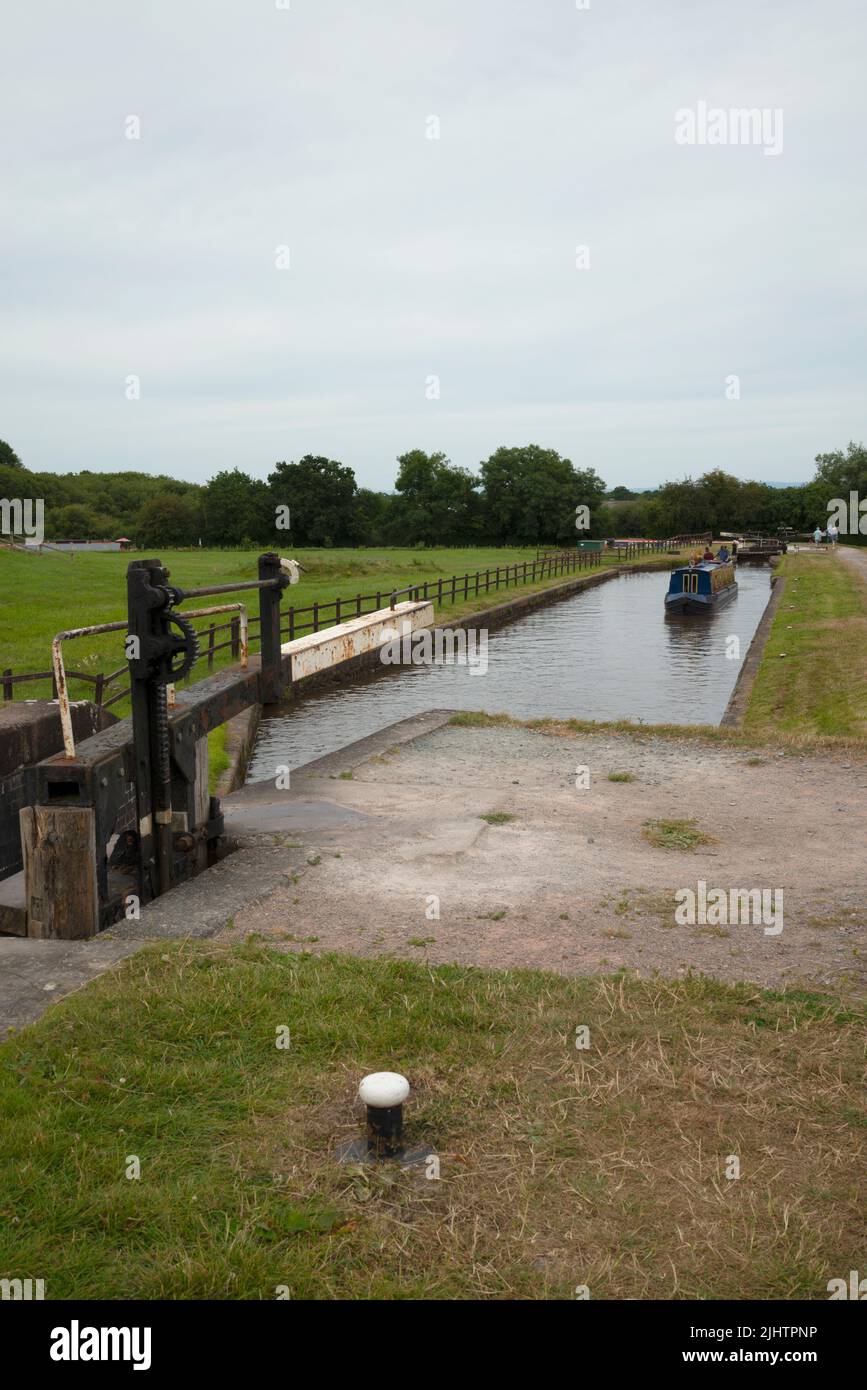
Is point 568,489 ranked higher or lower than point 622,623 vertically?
higher

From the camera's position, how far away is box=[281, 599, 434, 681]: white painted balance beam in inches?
340

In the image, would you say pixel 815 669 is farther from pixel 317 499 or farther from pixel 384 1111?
pixel 317 499

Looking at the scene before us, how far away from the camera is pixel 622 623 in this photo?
1374 inches

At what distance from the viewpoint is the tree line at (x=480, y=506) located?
8881 cm

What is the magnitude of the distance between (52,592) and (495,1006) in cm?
2781

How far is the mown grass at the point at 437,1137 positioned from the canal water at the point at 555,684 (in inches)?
357

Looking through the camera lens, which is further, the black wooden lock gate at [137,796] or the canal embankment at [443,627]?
the canal embankment at [443,627]

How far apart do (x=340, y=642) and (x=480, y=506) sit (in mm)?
91801

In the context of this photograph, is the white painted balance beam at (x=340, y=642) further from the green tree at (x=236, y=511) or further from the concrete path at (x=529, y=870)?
the green tree at (x=236, y=511)

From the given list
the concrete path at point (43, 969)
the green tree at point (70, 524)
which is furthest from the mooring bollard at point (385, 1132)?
the green tree at point (70, 524)

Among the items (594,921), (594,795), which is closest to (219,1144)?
(594,921)

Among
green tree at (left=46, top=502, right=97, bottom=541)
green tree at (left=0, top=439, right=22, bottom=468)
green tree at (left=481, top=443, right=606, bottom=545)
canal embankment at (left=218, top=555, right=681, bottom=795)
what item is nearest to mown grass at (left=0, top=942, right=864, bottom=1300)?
canal embankment at (left=218, top=555, right=681, bottom=795)

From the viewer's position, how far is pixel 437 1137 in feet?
11.9
